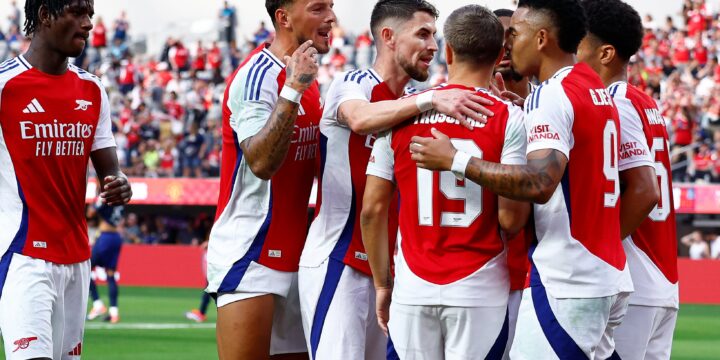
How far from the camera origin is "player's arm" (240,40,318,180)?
5.58m

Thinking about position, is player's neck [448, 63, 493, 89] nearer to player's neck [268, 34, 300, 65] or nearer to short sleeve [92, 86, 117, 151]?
player's neck [268, 34, 300, 65]

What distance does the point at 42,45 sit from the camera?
20.5 feet

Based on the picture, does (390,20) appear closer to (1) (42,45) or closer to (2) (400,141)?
(2) (400,141)

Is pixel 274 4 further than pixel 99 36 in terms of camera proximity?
No

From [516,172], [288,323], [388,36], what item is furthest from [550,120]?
[288,323]

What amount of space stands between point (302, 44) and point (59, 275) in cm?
177

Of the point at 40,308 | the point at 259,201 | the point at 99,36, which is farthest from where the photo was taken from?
the point at 99,36

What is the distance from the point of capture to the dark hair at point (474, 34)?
17.2 ft

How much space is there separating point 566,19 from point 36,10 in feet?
9.32

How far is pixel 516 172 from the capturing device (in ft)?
16.2

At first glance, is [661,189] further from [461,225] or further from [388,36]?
[388,36]

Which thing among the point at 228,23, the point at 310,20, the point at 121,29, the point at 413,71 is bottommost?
the point at 413,71

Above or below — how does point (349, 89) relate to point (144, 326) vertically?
above

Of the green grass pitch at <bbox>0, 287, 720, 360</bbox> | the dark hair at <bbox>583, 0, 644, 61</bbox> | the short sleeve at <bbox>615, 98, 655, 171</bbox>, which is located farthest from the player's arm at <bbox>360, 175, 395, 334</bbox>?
the green grass pitch at <bbox>0, 287, 720, 360</bbox>
